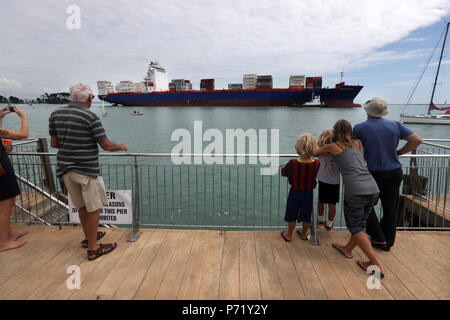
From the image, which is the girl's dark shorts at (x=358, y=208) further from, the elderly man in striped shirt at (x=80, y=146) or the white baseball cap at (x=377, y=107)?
the elderly man in striped shirt at (x=80, y=146)

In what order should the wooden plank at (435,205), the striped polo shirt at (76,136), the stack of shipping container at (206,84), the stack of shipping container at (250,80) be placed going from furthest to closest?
the stack of shipping container at (250,80) < the stack of shipping container at (206,84) < the wooden plank at (435,205) < the striped polo shirt at (76,136)

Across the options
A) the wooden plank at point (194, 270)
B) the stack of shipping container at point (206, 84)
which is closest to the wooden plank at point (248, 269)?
the wooden plank at point (194, 270)

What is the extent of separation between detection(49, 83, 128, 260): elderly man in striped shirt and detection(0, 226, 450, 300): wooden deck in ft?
2.33

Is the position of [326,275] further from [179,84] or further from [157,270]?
[179,84]

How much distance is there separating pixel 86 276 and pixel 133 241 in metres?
0.82

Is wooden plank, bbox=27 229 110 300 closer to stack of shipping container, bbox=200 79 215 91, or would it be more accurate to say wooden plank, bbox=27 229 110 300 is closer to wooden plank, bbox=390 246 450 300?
wooden plank, bbox=390 246 450 300

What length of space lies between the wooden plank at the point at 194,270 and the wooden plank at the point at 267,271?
0.69 metres

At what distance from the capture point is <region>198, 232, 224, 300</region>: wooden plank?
2.44 m

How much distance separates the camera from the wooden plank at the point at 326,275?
2416 millimetres

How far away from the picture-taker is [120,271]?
2.79m

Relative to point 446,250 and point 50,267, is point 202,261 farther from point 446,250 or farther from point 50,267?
point 446,250

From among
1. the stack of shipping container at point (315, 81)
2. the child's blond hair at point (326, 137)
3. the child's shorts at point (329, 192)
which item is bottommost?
the child's shorts at point (329, 192)
